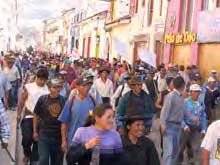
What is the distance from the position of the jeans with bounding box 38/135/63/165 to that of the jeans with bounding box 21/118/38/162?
3.11 ft

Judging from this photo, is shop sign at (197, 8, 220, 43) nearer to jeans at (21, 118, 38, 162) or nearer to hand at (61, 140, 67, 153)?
jeans at (21, 118, 38, 162)

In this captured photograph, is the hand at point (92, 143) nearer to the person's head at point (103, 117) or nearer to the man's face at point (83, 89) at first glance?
the person's head at point (103, 117)

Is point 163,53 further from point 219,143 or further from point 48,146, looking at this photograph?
point 219,143

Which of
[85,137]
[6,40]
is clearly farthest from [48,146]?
[6,40]

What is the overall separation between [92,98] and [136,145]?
102 inches

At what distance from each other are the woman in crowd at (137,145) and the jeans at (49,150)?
8.37 feet

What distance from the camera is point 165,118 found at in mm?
8367

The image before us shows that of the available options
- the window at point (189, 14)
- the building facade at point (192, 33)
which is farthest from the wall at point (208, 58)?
the window at point (189, 14)

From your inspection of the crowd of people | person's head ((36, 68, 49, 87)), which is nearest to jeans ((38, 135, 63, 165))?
the crowd of people

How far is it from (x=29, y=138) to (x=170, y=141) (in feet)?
6.45

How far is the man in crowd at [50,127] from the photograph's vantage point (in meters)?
7.45

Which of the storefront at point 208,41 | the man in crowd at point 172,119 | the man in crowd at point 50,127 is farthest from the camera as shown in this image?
the storefront at point 208,41

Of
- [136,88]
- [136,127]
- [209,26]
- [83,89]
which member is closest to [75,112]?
[83,89]

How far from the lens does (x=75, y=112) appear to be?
23.8ft
